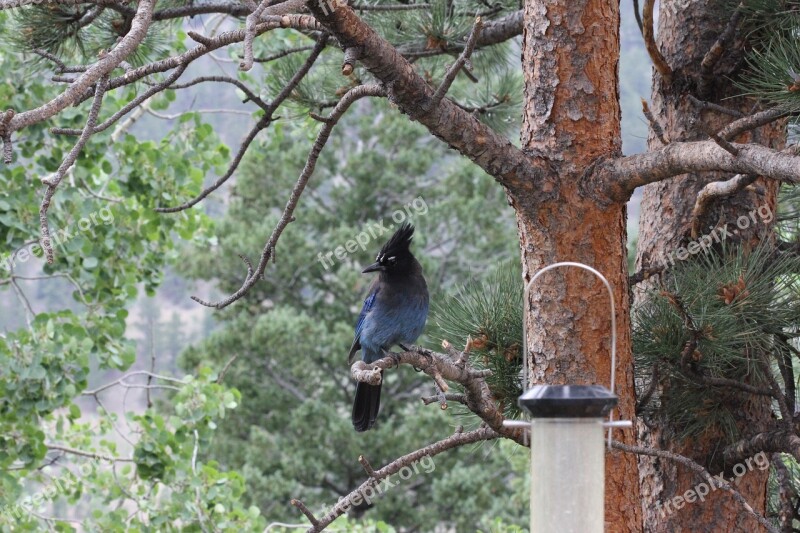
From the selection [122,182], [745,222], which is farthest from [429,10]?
[122,182]

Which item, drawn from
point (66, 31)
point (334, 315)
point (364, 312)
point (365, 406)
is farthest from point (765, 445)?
point (334, 315)

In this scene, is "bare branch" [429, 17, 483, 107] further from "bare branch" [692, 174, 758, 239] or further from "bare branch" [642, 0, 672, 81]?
"bare branch" [692, 174, 758, 239]

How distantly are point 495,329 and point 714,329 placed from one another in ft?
1.92

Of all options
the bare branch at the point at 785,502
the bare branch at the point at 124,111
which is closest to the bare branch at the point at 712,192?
the bare branch at the point at 785,502

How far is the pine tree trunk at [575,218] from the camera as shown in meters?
2.30

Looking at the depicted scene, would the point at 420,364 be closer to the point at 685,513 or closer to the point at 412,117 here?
the point at 412,117

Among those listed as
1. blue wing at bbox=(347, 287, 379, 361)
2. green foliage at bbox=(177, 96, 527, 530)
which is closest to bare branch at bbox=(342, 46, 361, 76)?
blue wing at bbox=(347, 287, 379, 361)

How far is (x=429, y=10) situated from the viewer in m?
3.40

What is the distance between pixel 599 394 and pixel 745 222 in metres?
1.52

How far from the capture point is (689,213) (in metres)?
2.82

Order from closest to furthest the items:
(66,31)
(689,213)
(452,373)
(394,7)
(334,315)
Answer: (452,373) < (689,213) < (394,7) < (66,31) < (334,315)

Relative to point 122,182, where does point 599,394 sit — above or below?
below

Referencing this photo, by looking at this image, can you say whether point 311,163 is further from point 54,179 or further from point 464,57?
point 54,179

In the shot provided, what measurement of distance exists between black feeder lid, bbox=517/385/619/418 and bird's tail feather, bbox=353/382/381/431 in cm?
197
